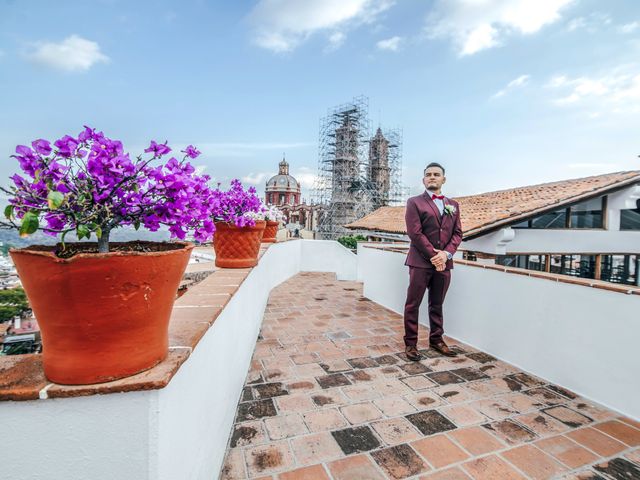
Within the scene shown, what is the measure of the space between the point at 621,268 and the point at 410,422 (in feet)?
32.4

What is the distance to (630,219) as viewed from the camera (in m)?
8.29

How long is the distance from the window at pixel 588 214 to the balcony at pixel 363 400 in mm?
6682

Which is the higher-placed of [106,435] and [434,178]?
[434,178]

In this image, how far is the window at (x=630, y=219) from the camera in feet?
26.8

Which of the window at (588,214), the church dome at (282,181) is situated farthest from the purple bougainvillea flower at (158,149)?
the church dome at (282,181)

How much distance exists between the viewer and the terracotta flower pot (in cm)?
281

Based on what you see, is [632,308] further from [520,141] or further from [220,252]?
[520,141]

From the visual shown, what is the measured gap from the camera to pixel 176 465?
35.7 inches

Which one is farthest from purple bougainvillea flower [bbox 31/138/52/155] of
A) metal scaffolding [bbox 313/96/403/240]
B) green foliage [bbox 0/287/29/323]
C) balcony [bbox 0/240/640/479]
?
metal scaffolding [bbox 313/96/403/240]

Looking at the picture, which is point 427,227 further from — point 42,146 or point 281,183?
point 281,183

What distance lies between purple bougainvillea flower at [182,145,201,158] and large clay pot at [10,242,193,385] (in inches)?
17.3

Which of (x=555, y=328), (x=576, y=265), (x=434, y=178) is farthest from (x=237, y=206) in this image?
(x=576, y=265)

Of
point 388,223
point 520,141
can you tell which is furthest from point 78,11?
point 520,141

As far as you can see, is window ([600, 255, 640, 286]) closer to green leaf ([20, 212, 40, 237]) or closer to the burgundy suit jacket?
the burgundy suit jacket
